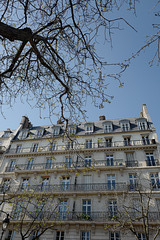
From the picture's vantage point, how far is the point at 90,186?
66.2 feet

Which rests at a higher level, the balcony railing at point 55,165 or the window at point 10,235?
the balcony railing at point 55,165

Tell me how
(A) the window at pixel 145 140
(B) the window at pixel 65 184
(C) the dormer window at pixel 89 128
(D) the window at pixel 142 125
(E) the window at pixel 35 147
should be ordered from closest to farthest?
(B) the window at pixel 65 184 < (A) the window at pixel 145 140 < (D) the window at pixel 142 125 < (E) the window at pixel 35 147 < (C) the dormer window at pixel 89 128

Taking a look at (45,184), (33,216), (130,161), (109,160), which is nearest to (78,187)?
(45,184)

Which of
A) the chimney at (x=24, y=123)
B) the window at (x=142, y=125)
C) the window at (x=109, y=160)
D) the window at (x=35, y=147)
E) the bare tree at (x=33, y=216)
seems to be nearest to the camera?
the bare tree at (x=33, y=216)

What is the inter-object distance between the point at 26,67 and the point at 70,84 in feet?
5.79

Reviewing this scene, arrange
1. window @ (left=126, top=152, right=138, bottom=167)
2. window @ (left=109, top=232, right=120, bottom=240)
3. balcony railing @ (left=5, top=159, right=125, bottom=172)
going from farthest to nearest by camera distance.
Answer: balcony railing @ (left=5, top=159, right=125, bottom=172) → window @ (left=126, top=152, right=138, bottom=167) → window @ (left=109, top=232, right=120, bottom=240)

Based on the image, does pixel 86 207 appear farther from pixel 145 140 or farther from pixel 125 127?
pixel 125 127

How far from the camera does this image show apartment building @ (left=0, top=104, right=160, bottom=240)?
17.2 m

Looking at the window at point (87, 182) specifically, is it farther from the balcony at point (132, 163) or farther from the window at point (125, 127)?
the window at point (125, 127)

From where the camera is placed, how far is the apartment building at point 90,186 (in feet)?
56.3

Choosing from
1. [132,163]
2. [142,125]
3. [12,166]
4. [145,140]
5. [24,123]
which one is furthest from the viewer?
[24,123]

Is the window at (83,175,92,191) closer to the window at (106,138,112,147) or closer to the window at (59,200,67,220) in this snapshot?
the window at (59,200,67,220)

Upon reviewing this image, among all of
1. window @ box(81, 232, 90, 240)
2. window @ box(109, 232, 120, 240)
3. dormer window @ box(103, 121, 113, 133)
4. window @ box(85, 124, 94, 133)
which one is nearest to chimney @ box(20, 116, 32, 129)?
window @ box(85, 124, 94, 133)

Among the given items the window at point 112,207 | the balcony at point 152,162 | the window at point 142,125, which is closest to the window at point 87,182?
the window at point 112,207
